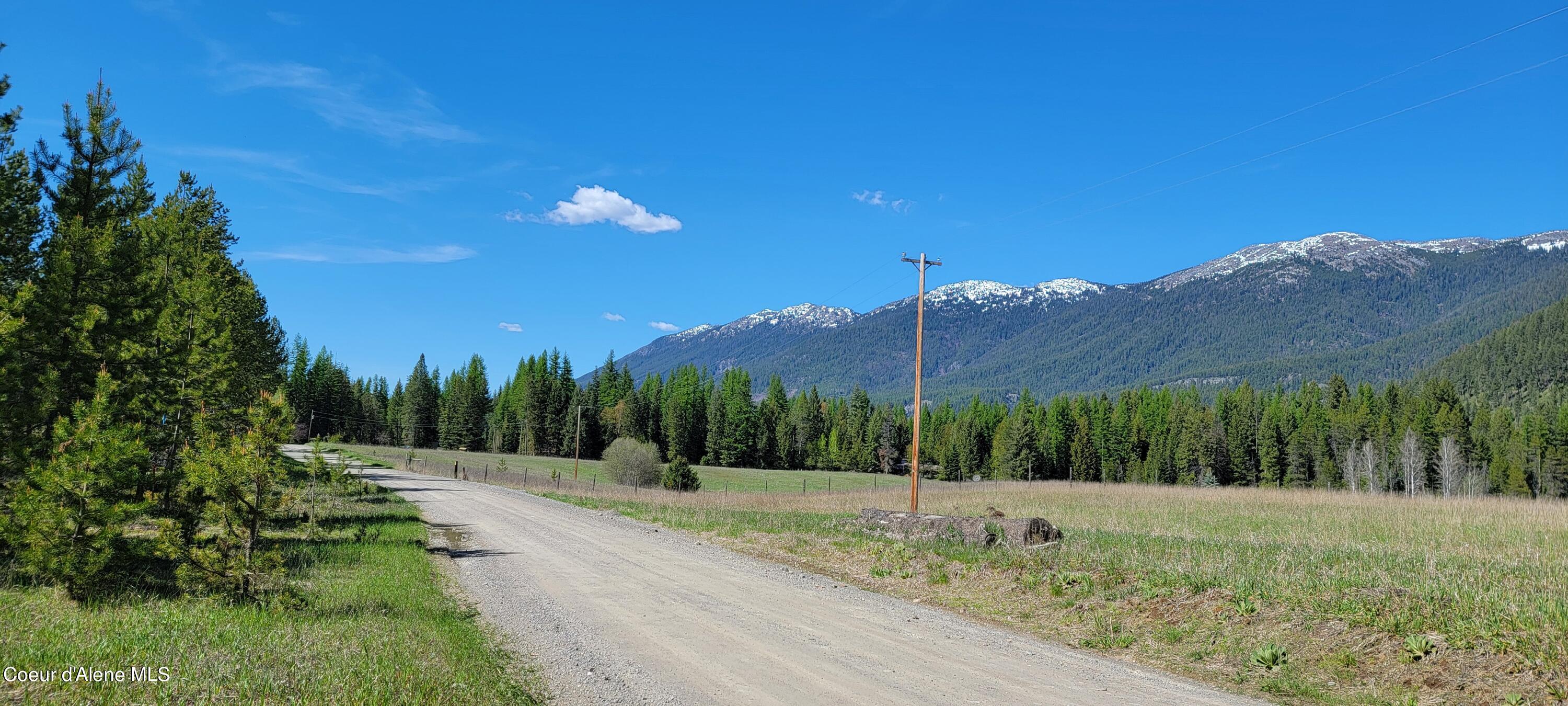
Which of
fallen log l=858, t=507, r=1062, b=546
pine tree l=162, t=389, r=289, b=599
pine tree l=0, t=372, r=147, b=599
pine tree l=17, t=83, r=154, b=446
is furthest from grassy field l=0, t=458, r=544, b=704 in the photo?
fallen log l=858, t=507, r=1062, b=546

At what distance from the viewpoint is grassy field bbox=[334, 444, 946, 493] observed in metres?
68.1

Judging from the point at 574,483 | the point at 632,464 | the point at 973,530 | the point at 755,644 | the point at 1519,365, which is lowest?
the point at 574,483

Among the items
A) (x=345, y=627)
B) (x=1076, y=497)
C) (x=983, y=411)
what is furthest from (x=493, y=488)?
(x=983, y=411)

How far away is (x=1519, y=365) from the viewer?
127 metres

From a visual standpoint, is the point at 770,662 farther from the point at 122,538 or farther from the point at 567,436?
the point at 567,436

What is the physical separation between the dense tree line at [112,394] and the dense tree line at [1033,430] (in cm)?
5778

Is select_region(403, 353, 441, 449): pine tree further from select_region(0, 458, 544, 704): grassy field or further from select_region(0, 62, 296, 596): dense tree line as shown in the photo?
select_region(0, 458, 544, 704): grassy field

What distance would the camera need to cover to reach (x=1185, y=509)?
A: 3098 centimetres

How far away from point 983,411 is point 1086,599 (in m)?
113

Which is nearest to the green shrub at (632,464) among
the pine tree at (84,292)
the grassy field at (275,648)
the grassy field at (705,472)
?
the grassy field at (705,472)

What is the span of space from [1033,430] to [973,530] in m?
88.3

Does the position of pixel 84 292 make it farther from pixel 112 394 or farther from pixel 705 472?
pixel 705 472

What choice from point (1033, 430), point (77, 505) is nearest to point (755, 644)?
point (77, 505)

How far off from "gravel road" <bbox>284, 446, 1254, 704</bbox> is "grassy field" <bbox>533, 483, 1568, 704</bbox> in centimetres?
102
